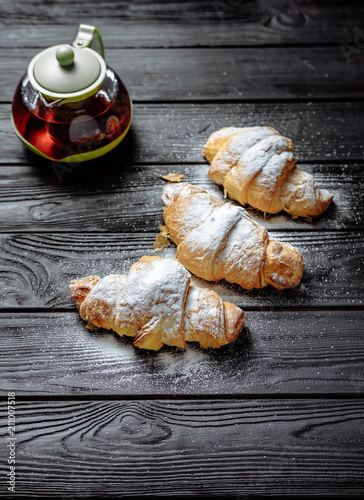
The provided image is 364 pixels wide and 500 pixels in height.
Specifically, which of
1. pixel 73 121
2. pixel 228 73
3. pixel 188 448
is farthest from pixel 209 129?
pixel 188 448

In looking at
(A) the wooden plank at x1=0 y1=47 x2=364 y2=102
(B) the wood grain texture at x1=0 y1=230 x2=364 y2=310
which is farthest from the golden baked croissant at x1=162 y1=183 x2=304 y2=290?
(A) the wooden plank at x1=0 y1=47 x2=364 y2=102

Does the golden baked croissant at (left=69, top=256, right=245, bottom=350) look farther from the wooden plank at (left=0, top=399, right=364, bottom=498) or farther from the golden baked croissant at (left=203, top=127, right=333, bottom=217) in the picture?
the golden baked croissant at (left=203, top=127, right=333, bottom=217)

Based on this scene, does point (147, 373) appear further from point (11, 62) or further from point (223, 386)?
point (11, 62)

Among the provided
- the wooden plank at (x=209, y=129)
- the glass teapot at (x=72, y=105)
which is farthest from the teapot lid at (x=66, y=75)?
the wooden plank at (x=209, y=129)

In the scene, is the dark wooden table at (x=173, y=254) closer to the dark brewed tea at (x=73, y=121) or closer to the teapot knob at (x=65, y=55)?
the dark brewed tea at (x=73, y=121)

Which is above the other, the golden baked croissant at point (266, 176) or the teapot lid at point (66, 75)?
the teapot lid at point (66, 75)

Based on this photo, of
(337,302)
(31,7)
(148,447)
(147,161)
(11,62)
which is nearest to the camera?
(148,447)

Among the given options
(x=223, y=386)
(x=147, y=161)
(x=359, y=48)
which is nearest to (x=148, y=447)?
(x=223, y=386)
